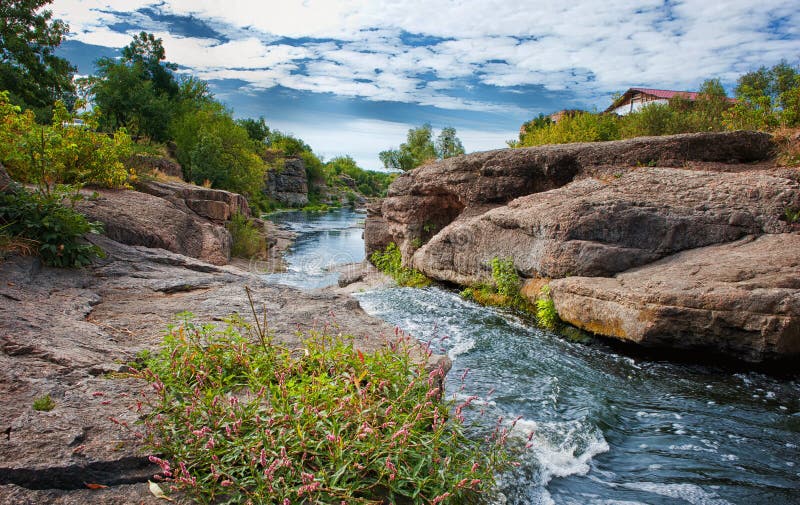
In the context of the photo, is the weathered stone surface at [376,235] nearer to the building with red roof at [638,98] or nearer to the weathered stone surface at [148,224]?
the weathered stone surface at [148,224]

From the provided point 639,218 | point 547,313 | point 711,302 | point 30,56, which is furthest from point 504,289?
point 30,56

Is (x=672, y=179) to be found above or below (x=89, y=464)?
above

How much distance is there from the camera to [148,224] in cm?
1001

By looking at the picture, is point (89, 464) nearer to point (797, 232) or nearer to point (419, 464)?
point (419, 464)

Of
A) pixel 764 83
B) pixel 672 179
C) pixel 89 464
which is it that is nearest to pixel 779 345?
pixel 672 179

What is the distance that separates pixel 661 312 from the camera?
22.5 ft

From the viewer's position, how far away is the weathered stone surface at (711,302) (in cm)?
628

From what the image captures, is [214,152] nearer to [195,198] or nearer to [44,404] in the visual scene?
[195,198]

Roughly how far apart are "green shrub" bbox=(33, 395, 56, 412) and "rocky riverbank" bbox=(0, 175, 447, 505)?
0.04m

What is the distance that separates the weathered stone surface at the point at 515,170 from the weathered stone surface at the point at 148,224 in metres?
6.72

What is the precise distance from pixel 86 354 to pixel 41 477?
61.2 inches

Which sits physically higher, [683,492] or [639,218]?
[639,218]

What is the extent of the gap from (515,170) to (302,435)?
11934mm

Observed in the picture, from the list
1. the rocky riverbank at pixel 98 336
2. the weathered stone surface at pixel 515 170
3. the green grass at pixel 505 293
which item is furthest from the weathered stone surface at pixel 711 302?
the rocky riverbank at pixel 98 336
